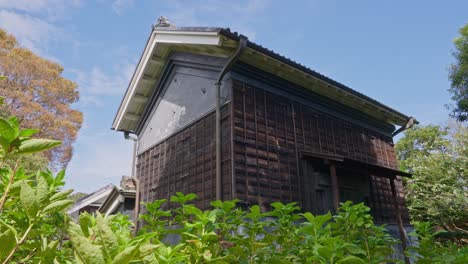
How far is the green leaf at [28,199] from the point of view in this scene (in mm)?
834

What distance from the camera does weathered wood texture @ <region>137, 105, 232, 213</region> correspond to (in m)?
7.44

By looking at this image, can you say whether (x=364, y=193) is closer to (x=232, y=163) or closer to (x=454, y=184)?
(x=232, y=163)

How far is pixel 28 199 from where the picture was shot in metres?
0.84

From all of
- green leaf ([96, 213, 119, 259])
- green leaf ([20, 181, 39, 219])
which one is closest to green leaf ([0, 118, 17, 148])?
green leaf ([20, 181, 39, 219])

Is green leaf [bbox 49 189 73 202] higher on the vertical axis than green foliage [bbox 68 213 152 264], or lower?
higher

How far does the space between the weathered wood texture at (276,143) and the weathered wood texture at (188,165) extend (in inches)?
13.6

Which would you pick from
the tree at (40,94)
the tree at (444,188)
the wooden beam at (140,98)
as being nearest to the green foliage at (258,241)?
the wooden beam at (140,98)

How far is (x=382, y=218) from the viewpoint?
983 cm

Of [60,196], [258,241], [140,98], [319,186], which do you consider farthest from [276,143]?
[60,196]

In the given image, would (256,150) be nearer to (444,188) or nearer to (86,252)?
(86,252)

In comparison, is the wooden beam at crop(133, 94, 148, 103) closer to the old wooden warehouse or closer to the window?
the old wooden warehouse

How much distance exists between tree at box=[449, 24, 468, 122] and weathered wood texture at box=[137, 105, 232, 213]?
10.8m

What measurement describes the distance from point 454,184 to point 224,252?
1719 centimetres

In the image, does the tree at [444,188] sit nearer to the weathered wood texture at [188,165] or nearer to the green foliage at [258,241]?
the weathered wood texture at [188,165]
